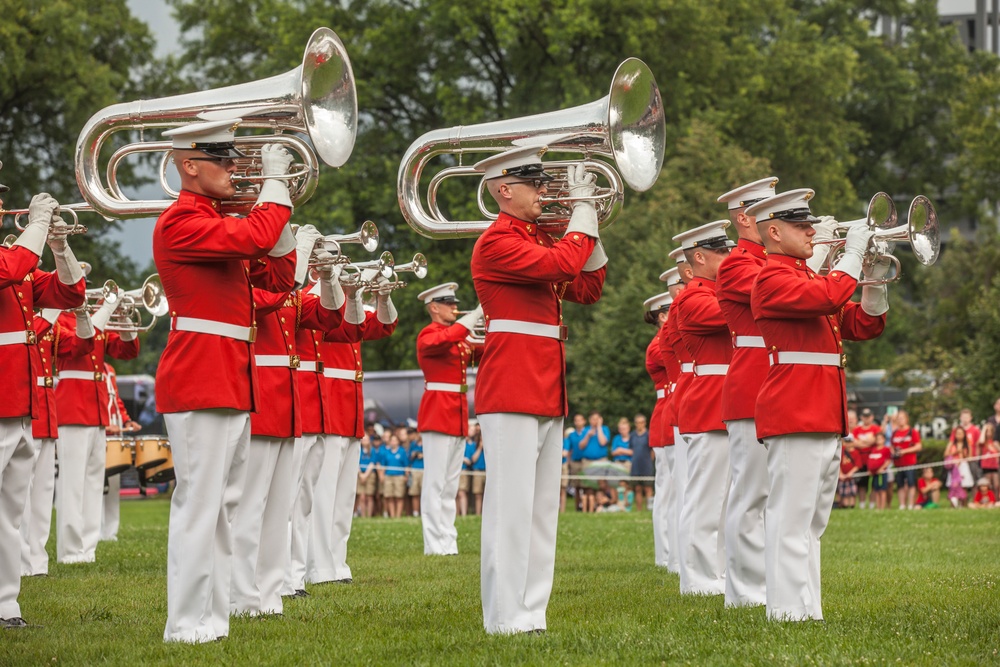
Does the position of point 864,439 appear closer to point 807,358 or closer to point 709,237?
point 709,237

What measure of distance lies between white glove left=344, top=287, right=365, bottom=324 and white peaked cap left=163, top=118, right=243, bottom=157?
2810 mm

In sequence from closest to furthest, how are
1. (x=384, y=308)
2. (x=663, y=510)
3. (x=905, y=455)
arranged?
1. (x=384, y=308)
2. (x=663, y=510)
3. (x=905, y=455)

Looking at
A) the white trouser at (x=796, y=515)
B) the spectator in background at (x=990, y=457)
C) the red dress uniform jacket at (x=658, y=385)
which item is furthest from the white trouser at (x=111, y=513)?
the spectator in background at (x=990, y=457)

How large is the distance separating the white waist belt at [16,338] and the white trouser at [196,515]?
197 cm

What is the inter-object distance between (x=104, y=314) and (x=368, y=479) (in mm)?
14021

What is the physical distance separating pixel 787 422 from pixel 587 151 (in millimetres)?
1977

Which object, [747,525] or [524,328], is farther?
[747,525]

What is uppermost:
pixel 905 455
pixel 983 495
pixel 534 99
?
pixel 534 99

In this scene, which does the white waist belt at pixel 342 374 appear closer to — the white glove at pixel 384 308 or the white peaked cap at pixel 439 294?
the white glove at pixel 384 308

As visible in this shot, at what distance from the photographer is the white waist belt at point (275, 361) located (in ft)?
30.9

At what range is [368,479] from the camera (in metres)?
26.8

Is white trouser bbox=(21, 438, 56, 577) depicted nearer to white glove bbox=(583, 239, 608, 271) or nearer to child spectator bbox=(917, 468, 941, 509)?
white glove bbox=(583, 239, 608, 271)

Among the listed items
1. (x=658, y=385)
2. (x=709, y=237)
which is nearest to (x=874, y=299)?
(x=709, y=237)

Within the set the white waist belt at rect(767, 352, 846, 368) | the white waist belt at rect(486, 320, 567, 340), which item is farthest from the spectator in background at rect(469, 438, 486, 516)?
the white waist belt at rect(486, 320, 567, 340)
